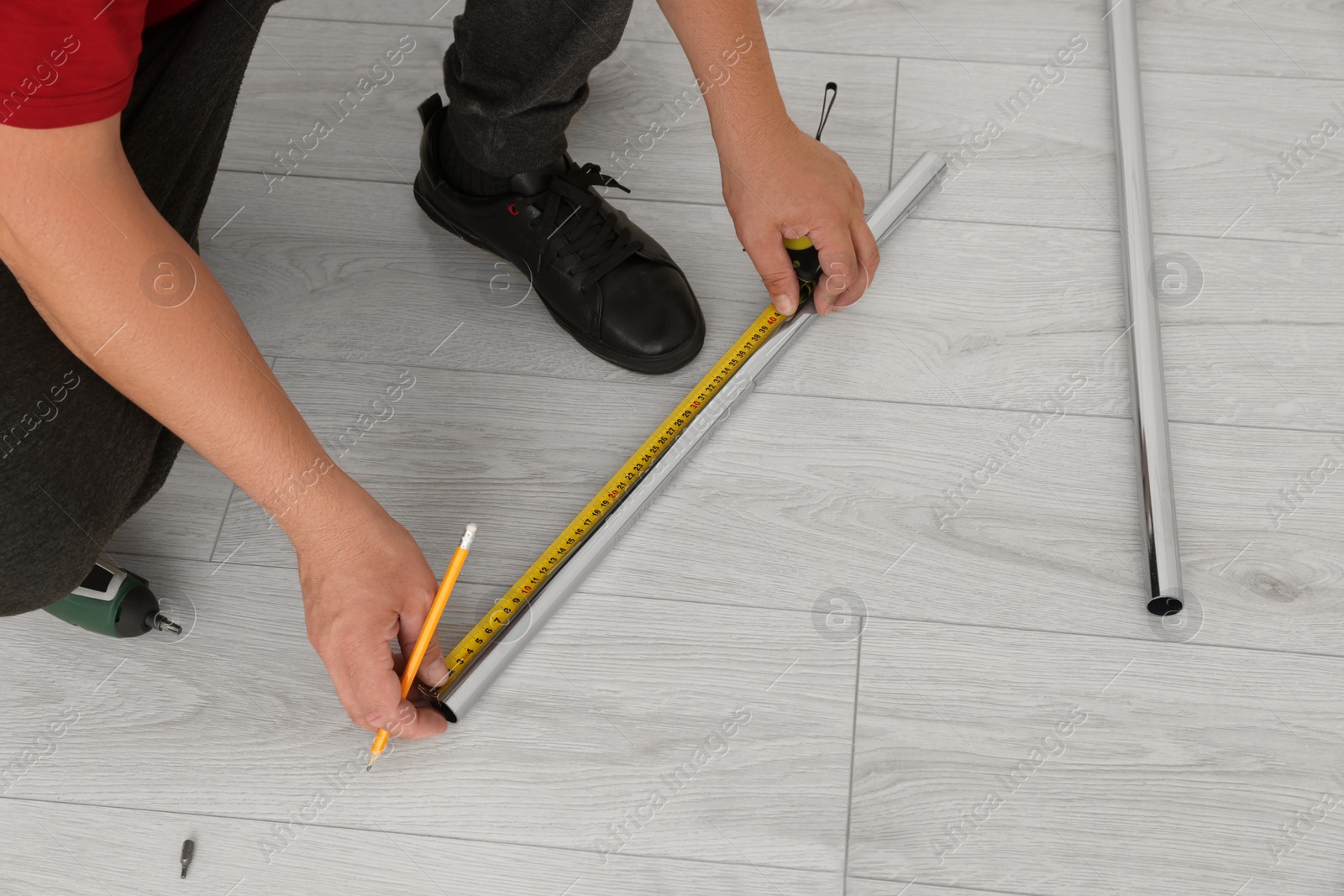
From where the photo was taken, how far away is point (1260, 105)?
1.38 m

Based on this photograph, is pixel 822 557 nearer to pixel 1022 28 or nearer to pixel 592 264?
pixel 592 264

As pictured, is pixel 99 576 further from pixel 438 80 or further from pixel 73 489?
pixel 438 80

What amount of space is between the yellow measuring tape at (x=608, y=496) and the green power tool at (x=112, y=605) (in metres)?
0.32

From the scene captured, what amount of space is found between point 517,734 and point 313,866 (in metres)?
0.24

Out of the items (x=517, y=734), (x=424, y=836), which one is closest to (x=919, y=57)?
(x=517, y=734)

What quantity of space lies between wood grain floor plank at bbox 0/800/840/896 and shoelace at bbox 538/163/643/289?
2.13 ft

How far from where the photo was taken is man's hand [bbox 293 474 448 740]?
2.74 ft

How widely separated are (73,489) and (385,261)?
0.54 m

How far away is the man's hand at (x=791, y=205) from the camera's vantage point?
103 cm

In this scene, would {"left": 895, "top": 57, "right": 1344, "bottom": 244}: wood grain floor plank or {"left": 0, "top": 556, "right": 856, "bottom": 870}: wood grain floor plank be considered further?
{"left": 895, "top": 57, "right": 1344, "bottom": 244}: wood grain floor plank

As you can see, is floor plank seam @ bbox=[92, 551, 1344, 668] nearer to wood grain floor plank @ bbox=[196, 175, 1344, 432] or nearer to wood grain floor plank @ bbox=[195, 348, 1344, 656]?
wood grain floor plank @ bbox=[195, 348, 1344, 656]

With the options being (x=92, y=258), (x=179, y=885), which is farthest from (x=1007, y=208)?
(x=179, y=885)

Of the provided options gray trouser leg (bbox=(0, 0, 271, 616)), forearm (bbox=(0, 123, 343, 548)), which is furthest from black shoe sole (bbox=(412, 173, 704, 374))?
forearm (bbox=(0, 123, 343, 548))

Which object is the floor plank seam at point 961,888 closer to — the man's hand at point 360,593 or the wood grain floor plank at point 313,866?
the wood grain floor plank at point 313,866
